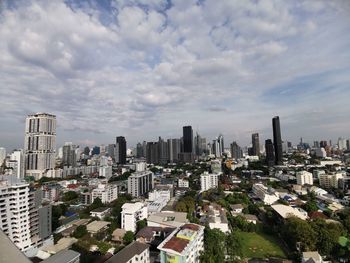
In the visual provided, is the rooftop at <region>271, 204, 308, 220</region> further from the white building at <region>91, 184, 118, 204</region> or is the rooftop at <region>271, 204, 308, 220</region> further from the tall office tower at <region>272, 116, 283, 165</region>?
the tall office tower at <region>272, 116, 283, 165</region>

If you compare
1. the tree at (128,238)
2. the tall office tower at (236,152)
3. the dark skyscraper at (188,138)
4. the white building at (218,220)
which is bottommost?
the tree at (128,238)

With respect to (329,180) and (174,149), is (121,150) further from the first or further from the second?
(329,180)

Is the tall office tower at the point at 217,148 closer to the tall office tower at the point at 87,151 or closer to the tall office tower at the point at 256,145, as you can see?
the tall office tower at the point at 256,145

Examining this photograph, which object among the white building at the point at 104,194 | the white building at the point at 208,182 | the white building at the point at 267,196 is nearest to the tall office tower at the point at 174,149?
the white building at the point at 208,182

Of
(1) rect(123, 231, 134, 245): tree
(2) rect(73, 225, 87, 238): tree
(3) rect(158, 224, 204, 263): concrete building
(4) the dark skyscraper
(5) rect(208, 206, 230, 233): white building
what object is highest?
(4) the dark skyscraper

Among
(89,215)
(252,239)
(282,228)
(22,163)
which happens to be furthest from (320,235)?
(22,163)

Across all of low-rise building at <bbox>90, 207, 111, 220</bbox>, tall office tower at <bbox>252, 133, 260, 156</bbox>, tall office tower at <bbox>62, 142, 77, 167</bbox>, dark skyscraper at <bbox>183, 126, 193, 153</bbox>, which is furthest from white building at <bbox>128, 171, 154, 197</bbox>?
tall office tower at <bbox>252, 133, 260, 156</bbox>
